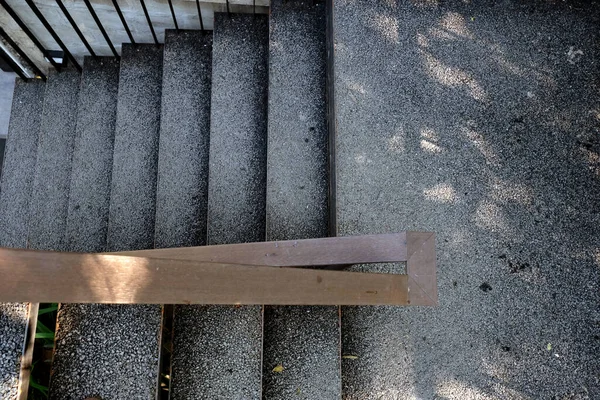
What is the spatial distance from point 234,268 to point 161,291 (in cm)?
22

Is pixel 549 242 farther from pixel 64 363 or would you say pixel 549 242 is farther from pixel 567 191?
pixel 64 363

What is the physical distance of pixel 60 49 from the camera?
3990 millimetres

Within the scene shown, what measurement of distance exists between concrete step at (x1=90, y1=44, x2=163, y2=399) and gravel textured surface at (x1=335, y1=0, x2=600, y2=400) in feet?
3.62

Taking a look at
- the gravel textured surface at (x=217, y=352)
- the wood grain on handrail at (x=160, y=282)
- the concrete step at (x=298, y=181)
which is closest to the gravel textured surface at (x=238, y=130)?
the concrete step at (x=298, y=181)

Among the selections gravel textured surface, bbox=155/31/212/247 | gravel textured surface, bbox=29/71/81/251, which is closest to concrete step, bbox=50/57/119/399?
gravel textured surface, bbox=29/71/81/251

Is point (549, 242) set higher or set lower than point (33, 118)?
higher

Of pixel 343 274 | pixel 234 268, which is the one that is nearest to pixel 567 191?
pixel 343 274

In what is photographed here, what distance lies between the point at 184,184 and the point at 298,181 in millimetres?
809

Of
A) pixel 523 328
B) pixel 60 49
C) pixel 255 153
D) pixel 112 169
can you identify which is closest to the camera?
pixel 523 328

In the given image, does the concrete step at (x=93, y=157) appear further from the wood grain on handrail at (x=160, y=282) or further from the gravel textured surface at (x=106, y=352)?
the wood grain on handrail at (x=160, y=282)

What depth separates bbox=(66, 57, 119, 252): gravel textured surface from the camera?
353 centimetres

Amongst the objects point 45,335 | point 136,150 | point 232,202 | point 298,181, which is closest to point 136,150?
point 136,150

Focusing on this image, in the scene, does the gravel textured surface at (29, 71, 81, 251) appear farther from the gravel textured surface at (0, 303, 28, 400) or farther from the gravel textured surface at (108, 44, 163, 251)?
the gravel textured surface at (0, 303, 28, 400)

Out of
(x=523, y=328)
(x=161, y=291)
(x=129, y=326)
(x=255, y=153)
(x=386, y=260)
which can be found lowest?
(x=523, y=328)
